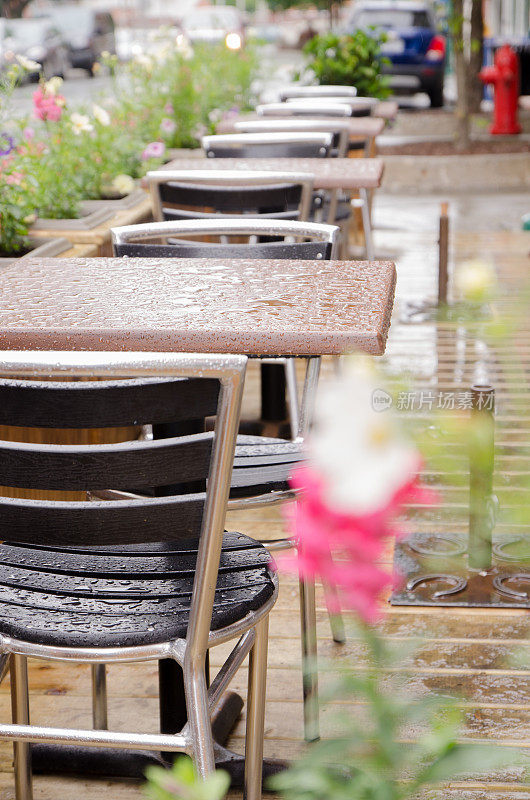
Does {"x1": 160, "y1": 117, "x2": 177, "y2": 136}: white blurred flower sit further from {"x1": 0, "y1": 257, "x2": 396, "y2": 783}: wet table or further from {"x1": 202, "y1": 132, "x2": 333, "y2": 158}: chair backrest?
{"x1": 0, "y1": 257, "x2": 396, "y2": 783}: wet table

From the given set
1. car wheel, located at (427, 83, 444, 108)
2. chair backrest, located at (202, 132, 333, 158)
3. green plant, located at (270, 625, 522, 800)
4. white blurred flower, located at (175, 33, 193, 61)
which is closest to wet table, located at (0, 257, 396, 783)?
green plant, located at (270, 625, 522, 800)

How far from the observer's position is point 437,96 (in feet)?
49.2

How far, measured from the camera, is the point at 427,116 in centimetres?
1308

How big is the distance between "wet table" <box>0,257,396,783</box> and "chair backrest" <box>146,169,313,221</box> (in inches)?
45.5

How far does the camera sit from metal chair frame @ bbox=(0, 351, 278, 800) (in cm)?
130

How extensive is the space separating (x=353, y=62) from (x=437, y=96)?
23.6 ft

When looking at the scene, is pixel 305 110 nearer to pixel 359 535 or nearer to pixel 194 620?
pixel 194 620

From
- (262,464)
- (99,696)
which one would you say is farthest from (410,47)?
(99,696)

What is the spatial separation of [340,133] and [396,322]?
982 millimetres

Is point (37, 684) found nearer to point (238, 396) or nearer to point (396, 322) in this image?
point (238, 396)

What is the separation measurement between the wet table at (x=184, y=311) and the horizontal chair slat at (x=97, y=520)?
296 mm

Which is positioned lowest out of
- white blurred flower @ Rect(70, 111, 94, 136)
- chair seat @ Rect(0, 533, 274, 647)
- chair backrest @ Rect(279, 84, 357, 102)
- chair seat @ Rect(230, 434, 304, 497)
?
chair seat @ Rect(230, 434, 304, 497)

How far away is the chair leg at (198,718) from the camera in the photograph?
141cm

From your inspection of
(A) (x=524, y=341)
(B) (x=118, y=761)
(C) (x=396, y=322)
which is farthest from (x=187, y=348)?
(C) (x=396, y=322)
